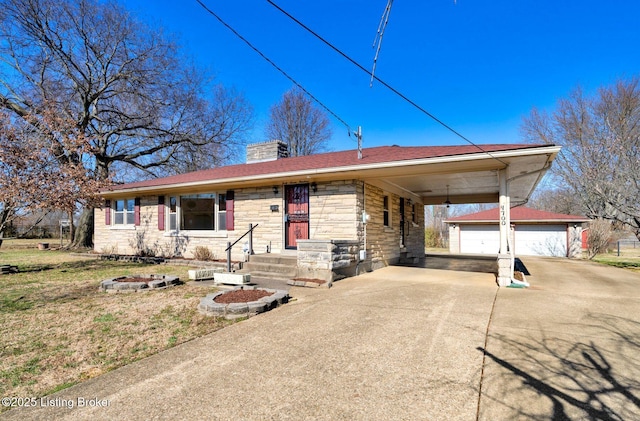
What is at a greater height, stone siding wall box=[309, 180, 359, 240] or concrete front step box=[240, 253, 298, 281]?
stone siding wall box=[309, 180, 359, 240]

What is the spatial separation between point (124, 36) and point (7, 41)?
4.83 meters

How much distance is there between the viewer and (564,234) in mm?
19906

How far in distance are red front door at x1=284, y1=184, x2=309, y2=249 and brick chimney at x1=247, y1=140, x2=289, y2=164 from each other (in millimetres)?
4673

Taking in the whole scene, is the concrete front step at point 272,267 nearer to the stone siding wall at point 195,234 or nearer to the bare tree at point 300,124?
the stone siding wall at point 195,234

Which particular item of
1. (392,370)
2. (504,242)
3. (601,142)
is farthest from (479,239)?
(392,370)

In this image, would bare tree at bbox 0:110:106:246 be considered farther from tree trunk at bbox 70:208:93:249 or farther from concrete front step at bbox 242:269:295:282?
tree trunk at bbox 70:208:93:249

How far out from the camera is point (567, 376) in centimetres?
279

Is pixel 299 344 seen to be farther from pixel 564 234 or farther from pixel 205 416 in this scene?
pixel 564 234

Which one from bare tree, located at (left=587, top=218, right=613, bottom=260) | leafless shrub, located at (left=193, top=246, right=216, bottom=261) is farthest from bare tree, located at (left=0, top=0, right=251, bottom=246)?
bare tree, located at (left=587, top=218, right=613, bottom=260)

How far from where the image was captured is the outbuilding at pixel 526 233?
19672 mm

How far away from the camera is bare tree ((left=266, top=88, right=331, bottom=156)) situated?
96.7 feet

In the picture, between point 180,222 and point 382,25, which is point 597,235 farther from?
point 382,25

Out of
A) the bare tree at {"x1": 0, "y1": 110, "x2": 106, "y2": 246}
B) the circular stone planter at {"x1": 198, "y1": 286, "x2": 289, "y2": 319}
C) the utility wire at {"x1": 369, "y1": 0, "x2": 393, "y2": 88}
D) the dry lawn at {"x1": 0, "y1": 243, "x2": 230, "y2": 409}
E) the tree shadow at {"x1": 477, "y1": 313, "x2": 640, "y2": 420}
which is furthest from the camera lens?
the bare tree at {"x1": 0, "y1": 110, "x2": 106, "y2": 246}

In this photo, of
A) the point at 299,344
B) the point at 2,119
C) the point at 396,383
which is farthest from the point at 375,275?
the point at 2,119
